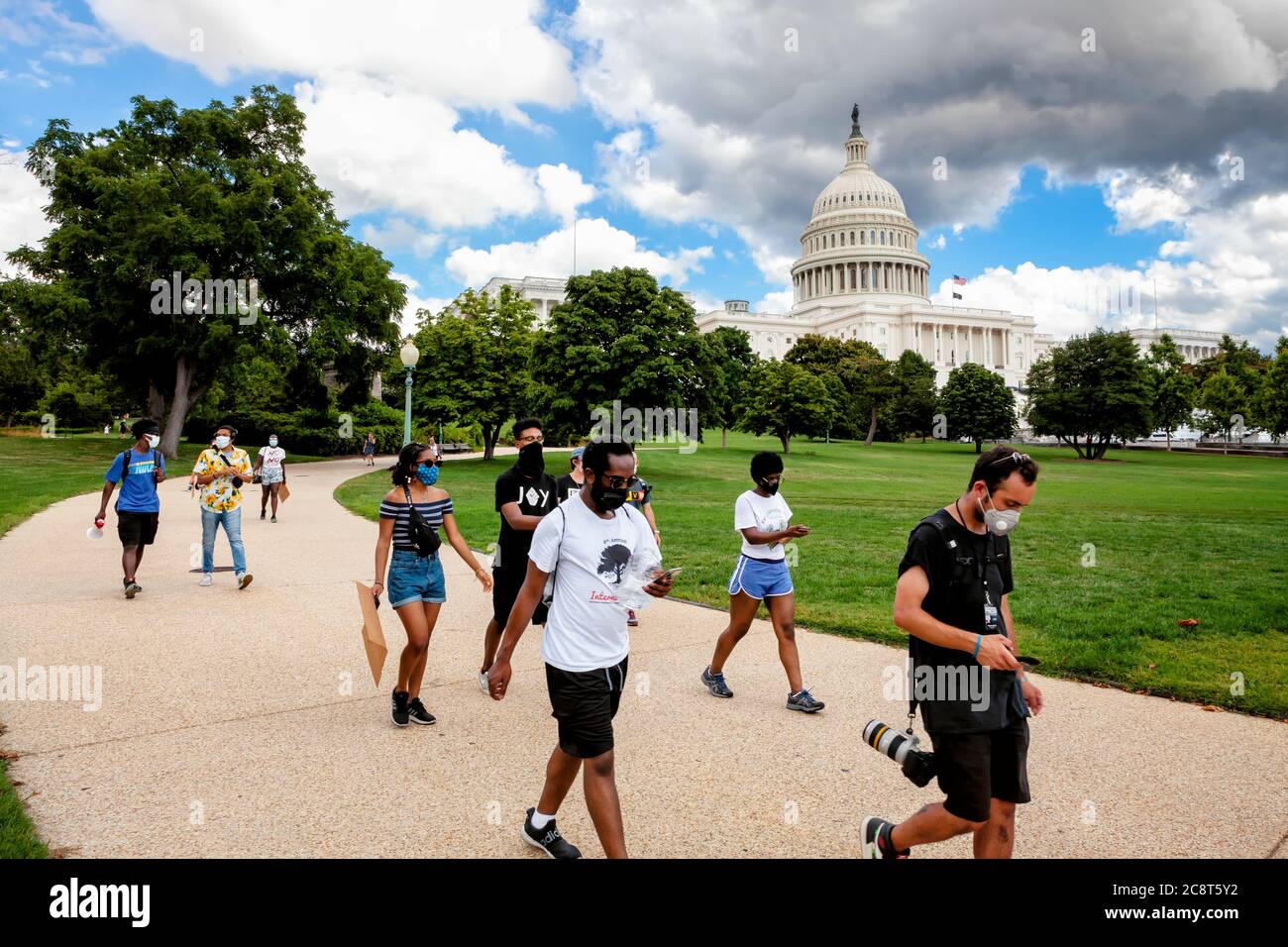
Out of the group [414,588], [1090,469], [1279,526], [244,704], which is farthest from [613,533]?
[1090,469]

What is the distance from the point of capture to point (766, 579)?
6078mm

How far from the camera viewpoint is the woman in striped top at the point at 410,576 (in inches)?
216

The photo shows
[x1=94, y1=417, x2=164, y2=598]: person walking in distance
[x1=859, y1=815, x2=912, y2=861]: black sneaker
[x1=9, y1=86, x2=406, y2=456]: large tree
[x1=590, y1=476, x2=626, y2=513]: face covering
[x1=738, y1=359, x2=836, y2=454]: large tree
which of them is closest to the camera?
[x1=859, y1=815, x2=912, y2=861]: black sneaker

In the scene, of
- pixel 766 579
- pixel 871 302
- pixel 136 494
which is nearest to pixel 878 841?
pixel 766 579

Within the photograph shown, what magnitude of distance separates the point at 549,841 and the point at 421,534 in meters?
2.44

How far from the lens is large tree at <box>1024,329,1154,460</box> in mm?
59062

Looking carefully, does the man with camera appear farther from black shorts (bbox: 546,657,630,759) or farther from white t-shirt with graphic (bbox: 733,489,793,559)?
white t-shirt with graphic (bbox: 733,489,793,559)

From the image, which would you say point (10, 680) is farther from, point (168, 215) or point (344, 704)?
point (168, 215)

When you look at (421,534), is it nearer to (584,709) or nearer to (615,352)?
(584,709)

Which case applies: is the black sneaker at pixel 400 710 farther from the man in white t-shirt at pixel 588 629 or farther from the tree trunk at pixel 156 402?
the tree trunk at pixel 156 402

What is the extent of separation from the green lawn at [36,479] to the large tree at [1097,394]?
53.3m

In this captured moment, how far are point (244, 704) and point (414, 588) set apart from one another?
5.65 ft

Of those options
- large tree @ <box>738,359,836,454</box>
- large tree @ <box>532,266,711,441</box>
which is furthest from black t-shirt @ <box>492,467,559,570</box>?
large tree @ <box>738,359,836,454</box>

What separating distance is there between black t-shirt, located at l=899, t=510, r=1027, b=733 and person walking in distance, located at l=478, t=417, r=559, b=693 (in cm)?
338
